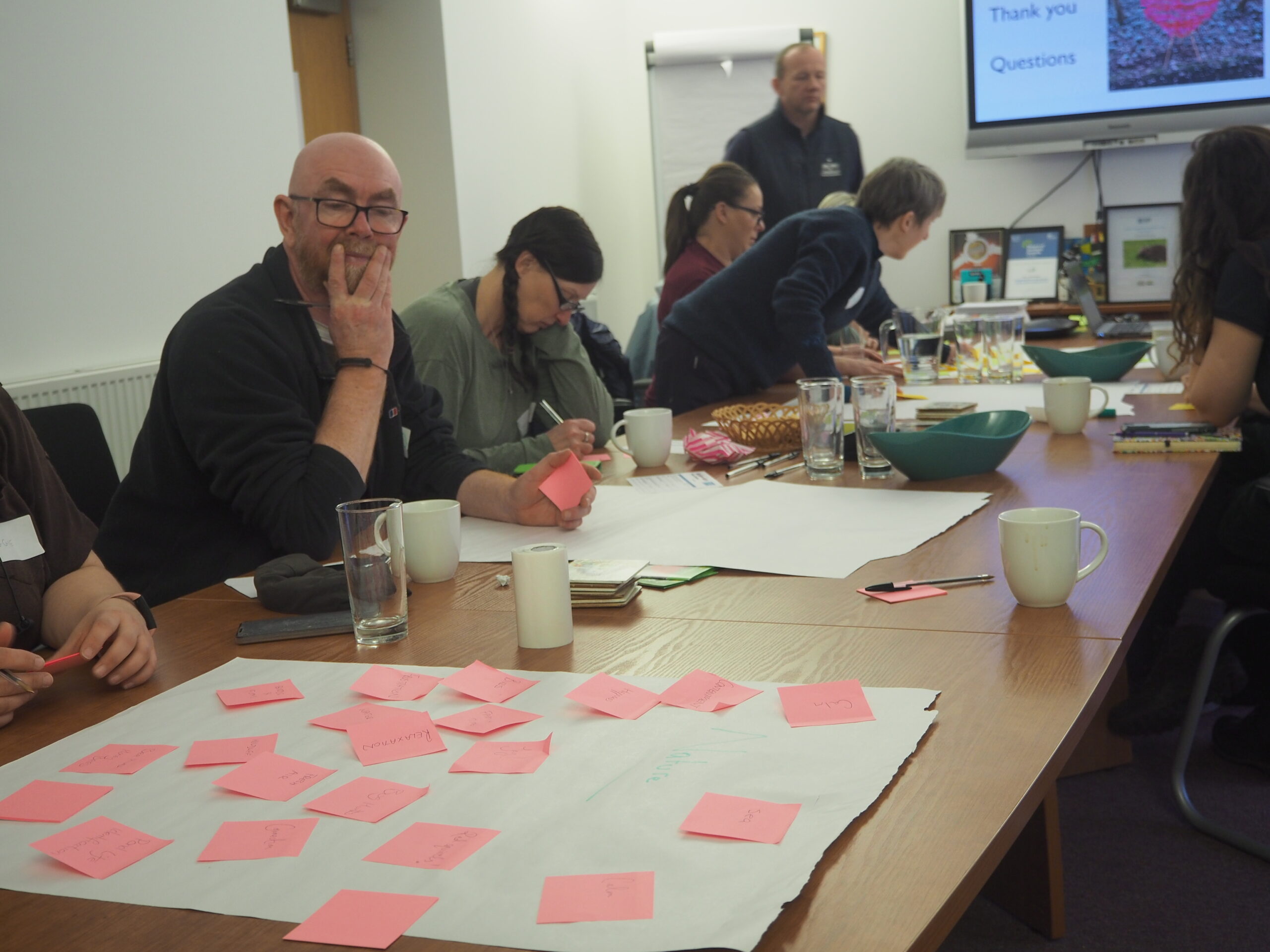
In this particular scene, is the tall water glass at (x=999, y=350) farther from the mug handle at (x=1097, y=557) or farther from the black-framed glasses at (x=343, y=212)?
the mug handle at (x=1097, y=557)

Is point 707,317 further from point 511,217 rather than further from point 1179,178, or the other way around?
point 1179,178

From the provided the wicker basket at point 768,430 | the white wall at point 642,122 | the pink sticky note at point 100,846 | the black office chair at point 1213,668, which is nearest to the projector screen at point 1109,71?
the white wall at point 642,122

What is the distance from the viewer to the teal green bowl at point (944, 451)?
177 centimetres

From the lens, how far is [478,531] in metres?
1.65

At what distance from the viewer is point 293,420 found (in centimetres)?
162

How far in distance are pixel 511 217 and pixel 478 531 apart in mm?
3350

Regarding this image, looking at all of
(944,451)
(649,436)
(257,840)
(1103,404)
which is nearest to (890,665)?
(257,840)

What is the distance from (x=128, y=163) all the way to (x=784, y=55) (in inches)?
106

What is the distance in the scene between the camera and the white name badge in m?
1.29

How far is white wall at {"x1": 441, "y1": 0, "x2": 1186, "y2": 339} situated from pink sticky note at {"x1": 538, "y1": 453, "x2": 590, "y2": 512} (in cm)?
305

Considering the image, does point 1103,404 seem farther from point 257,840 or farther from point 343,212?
point 257,840

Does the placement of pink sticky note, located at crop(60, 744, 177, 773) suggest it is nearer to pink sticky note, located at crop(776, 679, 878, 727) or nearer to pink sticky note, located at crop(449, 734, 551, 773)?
pink sticky note, located at crop(449, 734, 551, 773)

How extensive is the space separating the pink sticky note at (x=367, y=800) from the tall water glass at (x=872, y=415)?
1.20 metres

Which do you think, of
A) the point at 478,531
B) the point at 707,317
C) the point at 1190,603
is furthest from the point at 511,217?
the point at 478,531
